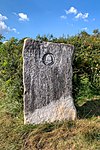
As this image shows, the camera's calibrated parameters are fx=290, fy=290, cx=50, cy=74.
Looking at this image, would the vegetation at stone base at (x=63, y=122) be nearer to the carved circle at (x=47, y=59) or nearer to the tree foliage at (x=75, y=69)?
the tree foliage at (x=75, y=69)

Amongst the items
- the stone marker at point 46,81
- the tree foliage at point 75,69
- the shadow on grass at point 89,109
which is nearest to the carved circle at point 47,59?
the stone marker at point 46,81

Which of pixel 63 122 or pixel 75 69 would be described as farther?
pixel 75 69

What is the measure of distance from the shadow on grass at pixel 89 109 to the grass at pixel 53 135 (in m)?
0.12

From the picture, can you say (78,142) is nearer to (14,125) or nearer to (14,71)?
(14,125)

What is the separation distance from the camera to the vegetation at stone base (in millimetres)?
4191

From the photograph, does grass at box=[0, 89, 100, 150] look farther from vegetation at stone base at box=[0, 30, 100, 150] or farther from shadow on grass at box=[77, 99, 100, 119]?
shadow on grass at box=[77, 99, 100, 119]

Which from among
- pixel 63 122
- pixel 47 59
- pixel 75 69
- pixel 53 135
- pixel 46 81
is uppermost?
pixel 47 59

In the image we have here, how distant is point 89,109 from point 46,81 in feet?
3.94

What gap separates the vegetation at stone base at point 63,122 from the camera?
4191 millimetres

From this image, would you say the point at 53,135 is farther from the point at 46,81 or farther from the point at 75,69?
the point at 75,69

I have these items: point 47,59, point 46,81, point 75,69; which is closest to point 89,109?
point 75,69

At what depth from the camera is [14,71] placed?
546cm

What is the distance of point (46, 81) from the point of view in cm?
470

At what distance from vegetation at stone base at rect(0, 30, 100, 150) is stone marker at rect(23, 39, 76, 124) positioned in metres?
0.22
